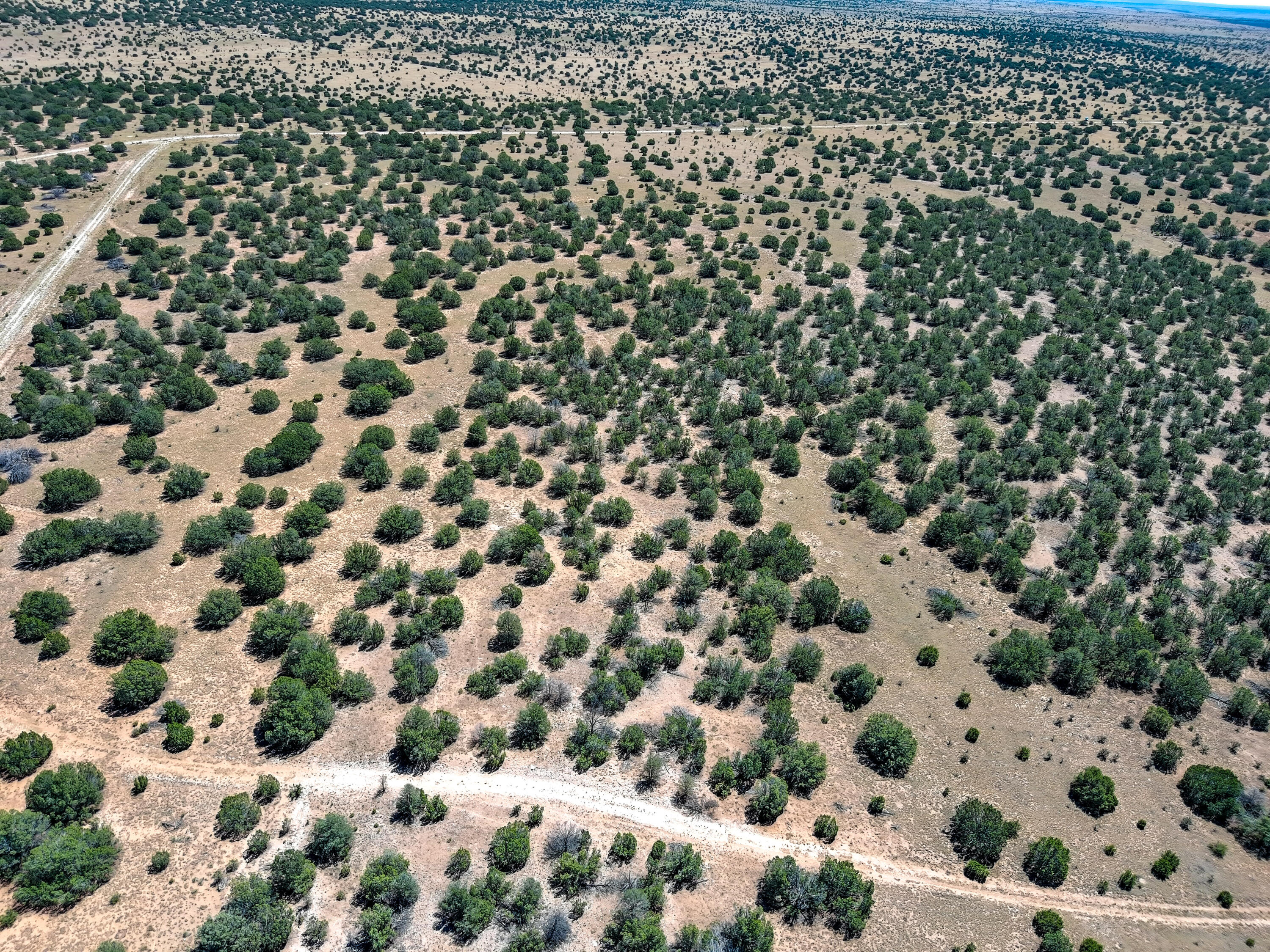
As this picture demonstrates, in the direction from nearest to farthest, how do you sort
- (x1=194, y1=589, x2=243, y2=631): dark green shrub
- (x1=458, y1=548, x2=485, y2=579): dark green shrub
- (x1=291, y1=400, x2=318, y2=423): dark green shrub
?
(x1=194, y1=589, x2=243, y2=631): dark green shrub
(x1=458, y1=548, x2=485, y2=579): dark green shrub
(x1=291, y1=400, x2=318, y2=423): dark green shrub

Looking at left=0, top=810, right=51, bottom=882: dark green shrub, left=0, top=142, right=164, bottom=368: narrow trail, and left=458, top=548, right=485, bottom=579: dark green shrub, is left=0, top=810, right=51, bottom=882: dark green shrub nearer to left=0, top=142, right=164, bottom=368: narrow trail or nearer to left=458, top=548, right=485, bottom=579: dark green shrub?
left=458, top=548, right=485, bottom=579: dark green shrub

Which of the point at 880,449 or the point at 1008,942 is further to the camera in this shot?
the point at 880,449

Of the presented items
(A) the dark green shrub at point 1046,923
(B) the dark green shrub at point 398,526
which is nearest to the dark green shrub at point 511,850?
(A) the dark green shrub at point 1046,923

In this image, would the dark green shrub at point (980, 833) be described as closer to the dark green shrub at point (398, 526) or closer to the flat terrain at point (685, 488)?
the flat terrain at point (685, 488)

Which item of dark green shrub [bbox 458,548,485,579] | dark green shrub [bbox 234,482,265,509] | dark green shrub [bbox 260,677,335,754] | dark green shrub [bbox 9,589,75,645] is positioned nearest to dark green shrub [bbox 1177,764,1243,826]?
dark green shrub [bbox 458,548,485,579]

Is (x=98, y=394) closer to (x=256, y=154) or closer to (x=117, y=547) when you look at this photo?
(x=117, y=547)

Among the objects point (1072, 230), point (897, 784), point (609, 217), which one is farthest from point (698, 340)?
point (1072, 230)

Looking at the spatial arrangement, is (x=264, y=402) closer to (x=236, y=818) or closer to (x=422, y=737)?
(x=422, y=737)

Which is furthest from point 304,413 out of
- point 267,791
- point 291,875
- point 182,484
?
point 291,875
